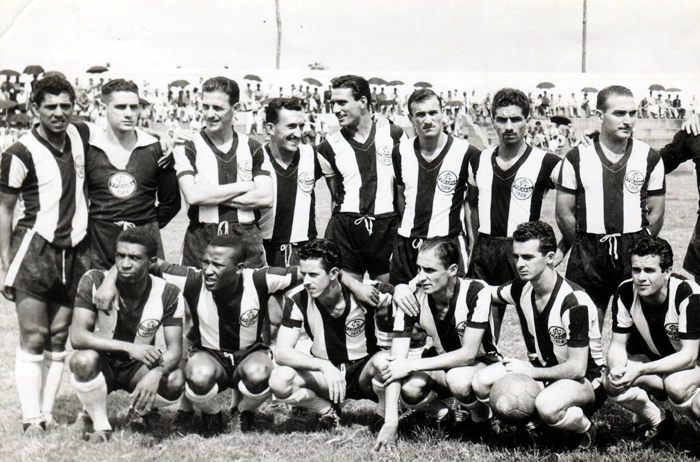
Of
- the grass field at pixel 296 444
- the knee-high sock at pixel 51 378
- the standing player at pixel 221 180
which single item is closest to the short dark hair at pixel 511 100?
the standing player at pixel 221 180

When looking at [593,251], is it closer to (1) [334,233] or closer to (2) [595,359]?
(2) [595,359]

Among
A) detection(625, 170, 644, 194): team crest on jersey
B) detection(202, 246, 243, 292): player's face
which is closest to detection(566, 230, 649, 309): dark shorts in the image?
detection(625, 170, 644, 194): team crest on jersey

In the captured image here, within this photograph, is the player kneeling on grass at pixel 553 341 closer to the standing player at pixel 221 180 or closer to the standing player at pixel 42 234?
the standing player at pixel 221 180

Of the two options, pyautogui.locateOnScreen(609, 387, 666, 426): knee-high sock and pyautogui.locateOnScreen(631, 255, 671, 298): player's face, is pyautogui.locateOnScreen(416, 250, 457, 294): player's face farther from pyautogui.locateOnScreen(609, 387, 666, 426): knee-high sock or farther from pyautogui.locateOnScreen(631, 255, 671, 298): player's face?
pyautogui.locateOnScreen(609, 387, 666, 426): knee-high sock

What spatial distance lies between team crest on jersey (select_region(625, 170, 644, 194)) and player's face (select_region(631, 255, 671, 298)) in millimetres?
789

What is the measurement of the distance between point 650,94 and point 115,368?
32674 mm

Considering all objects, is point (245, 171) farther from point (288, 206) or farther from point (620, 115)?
point (620, 115)

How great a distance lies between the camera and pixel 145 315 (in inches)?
173

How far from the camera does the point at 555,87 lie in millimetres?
33312

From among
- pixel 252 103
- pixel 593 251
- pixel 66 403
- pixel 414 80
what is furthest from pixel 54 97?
pixel 414 80

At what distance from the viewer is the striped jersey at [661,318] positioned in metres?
4.05

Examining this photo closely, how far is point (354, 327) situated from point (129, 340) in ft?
4.63

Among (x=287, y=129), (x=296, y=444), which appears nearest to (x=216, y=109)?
(x=287, y=129)

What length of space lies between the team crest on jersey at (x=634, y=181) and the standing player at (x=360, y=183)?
1.67 metres
